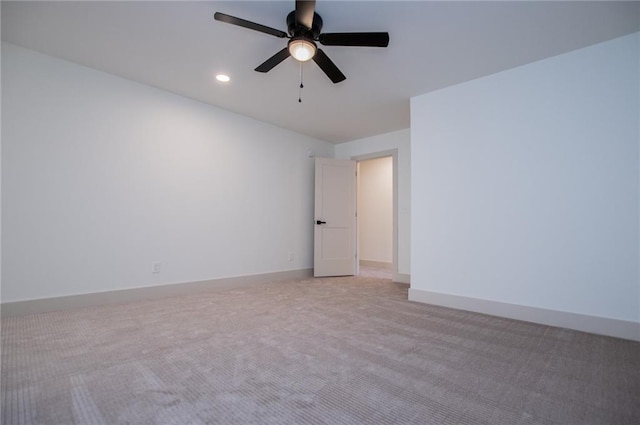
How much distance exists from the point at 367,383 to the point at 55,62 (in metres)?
4.02

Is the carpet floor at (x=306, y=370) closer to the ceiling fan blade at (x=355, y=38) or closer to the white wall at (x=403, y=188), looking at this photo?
the white wall at (x=403, y=188)

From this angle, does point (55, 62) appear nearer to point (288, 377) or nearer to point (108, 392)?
point (108, 392)

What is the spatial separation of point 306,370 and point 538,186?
106 inches

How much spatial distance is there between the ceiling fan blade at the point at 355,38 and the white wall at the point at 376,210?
15.2ft

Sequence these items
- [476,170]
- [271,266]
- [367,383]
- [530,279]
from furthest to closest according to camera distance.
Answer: [271,266] → [476,170] → [530,279] → [367,383]

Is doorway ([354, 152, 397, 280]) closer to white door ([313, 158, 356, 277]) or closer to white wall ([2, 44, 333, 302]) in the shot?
white door ([313, 158, 356, 277])

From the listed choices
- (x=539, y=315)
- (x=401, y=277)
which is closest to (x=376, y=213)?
(x=401, y=277)

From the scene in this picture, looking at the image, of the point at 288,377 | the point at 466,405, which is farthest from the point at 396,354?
the point at 288,377

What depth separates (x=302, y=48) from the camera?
223cm

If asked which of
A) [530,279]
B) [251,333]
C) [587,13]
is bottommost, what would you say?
[251,333]

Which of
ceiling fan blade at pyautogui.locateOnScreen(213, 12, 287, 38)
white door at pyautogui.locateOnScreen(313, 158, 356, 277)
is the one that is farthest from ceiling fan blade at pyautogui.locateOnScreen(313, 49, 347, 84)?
white door at pyautogui.locateOnScreen(313, 158, 356, 277)

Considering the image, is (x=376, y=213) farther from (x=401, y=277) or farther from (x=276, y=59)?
(x=276, y=59)

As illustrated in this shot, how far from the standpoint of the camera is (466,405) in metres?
1.41

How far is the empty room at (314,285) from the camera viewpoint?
5.15ft
